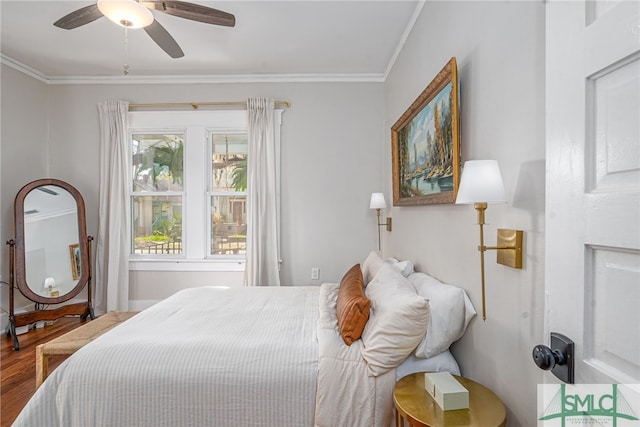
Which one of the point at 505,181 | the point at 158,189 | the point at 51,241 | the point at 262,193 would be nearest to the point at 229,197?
the point at 262,193

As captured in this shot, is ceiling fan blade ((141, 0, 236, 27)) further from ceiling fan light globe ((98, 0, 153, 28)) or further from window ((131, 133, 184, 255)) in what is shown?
window ((131, 133, 184, 255))

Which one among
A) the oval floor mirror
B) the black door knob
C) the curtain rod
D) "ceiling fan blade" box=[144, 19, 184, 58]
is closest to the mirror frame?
the oval floor mirror

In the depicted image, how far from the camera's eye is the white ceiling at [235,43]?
2.56 metres

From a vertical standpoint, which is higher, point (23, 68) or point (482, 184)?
point (23, 68)

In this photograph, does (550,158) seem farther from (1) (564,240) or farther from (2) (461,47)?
(2) (461,47)

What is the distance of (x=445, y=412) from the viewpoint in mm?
1190

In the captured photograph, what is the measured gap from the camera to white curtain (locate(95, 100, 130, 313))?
144 inches

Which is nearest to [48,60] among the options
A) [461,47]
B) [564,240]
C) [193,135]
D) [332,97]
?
[193,135]

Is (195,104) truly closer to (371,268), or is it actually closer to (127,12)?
(127,12)

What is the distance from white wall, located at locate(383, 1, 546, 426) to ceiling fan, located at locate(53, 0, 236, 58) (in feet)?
4.51

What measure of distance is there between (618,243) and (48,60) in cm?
449

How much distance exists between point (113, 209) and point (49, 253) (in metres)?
0.69

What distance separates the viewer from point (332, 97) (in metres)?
3.75

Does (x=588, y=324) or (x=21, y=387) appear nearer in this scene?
(x=588, y=324)
